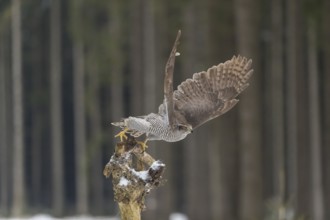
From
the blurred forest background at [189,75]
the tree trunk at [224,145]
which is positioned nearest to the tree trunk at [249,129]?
the blurred forest background at [189,75]

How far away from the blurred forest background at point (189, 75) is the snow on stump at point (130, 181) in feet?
20.2

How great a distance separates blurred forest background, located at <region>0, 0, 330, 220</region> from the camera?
1625cm

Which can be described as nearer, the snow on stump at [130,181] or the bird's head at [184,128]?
the snow on stump at [130,181]

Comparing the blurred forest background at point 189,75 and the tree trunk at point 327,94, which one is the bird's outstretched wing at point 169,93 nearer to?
the blurred forest background at point 189,75

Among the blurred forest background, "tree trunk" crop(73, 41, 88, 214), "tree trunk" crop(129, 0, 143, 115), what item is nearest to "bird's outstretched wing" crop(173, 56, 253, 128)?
the blurred forest background

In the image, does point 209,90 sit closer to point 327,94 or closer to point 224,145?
point 224,145

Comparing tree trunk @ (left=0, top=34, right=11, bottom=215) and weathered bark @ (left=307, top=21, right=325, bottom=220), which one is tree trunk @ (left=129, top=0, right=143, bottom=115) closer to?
weathered bark @ (left=307, top=21, right=325, bottom=220)

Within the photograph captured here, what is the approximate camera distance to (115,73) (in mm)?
28531

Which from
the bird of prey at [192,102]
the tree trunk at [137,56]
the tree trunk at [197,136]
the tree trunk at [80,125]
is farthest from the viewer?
the tree trunk at [80,125]

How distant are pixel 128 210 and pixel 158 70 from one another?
1646 cm

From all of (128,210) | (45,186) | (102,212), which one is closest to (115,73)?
(102,212)

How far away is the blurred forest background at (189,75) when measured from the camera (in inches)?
640

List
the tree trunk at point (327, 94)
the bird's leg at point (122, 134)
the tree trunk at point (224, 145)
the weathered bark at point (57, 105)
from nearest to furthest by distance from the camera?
1. the bird's leg at point (122, 134)
2. the tree trunk at point (224, 145)
3. the tree trunk at point (327, 94)
4. the weathered bark at point (57, 105)

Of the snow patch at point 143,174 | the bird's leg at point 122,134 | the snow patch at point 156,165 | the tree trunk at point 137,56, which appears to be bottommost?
the snow patch at point 143,174
